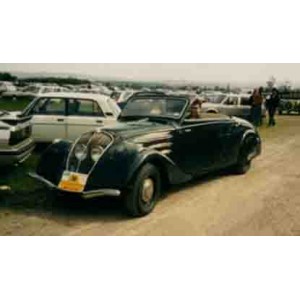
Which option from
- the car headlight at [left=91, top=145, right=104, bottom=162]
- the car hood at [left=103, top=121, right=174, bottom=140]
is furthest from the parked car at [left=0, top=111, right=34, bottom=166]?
the car headlight at [left=91, top=145, right=104, bottom=162]

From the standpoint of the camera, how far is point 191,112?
273 inches

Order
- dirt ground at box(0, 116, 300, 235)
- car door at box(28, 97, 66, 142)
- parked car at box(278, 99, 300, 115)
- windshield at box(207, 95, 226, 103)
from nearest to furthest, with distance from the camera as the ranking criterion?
1. dirt ground at box(0, 116, 300, 235)
2. car door at box(28, 97, 66, 142)
3. windshield at box(207, 95, 226, 103)
4. parked car at box(278, 99, 300, 115)

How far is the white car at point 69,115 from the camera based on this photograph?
31.8 feet

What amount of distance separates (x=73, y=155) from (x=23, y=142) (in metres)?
1.80

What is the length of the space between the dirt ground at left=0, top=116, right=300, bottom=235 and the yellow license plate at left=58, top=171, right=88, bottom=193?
400 millimetres

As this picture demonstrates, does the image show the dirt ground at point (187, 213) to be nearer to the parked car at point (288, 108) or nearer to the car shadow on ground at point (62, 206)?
the car shadow on ground at point (62, 206)

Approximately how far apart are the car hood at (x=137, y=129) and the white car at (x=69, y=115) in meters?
3.33

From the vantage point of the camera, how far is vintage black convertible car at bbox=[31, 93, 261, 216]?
5.32 metres

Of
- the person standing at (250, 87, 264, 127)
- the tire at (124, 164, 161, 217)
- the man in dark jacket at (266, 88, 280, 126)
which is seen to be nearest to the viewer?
the tire at (124, 164, 161, 217)

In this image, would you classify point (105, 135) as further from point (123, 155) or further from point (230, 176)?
point (230, 176)

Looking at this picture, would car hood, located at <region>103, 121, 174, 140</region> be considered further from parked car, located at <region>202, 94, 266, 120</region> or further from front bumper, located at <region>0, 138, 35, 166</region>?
parked car, located at <region>202, 94, 266, 120</region>

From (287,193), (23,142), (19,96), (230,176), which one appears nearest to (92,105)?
(23,142)

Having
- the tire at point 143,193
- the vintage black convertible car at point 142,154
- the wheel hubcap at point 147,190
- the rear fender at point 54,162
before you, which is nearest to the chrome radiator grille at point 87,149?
the vintage black convertible car at point 142,154

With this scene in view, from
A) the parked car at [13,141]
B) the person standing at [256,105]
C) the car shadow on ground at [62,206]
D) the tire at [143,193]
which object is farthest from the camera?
the person standing at [256,105]
